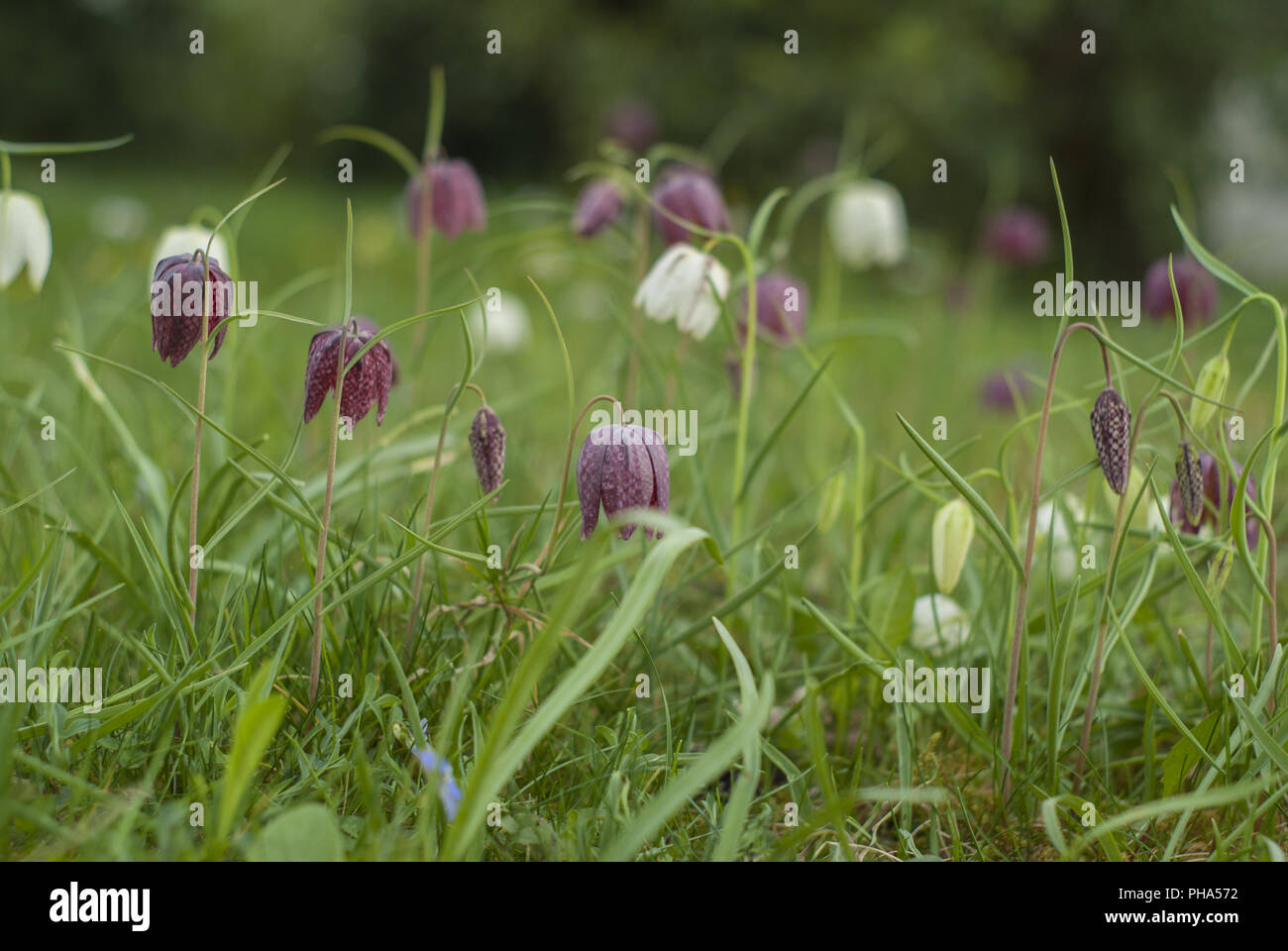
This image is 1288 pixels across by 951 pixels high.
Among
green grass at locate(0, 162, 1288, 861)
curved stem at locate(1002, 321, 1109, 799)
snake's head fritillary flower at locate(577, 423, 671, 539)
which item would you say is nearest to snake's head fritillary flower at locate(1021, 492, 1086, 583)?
green grass at locate(0, 162, 1288, 861)

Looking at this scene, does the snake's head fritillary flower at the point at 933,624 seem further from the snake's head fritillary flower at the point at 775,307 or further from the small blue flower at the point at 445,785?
the small blue flower at the point at 445,785

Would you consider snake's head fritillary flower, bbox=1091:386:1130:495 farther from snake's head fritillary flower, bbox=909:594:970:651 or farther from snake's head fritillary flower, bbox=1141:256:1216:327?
snake's head fritillary flower, bbox=1141:256:1216:327

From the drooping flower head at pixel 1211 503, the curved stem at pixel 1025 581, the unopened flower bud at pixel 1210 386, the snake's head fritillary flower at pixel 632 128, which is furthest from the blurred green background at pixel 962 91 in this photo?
the curved stem at pixel 1025 581

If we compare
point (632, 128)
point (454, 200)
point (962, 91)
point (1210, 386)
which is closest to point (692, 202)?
point (454, 200)

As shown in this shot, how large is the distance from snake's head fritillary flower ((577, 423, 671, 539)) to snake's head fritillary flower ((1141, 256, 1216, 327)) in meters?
0.90

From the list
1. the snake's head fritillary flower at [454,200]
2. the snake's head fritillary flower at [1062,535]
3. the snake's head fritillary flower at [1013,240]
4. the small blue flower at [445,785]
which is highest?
the snake's head fritillary flower at [1013,240]

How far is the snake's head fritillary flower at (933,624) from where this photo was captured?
1.39 meters

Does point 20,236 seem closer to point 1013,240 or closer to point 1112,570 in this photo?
point 1112,570

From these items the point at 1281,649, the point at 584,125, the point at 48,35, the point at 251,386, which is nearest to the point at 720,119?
the point at 584,125

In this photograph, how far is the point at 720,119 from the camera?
6430 mm

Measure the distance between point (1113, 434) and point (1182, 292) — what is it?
82 centimetres

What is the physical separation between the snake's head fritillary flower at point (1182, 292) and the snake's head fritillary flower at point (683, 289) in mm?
653
